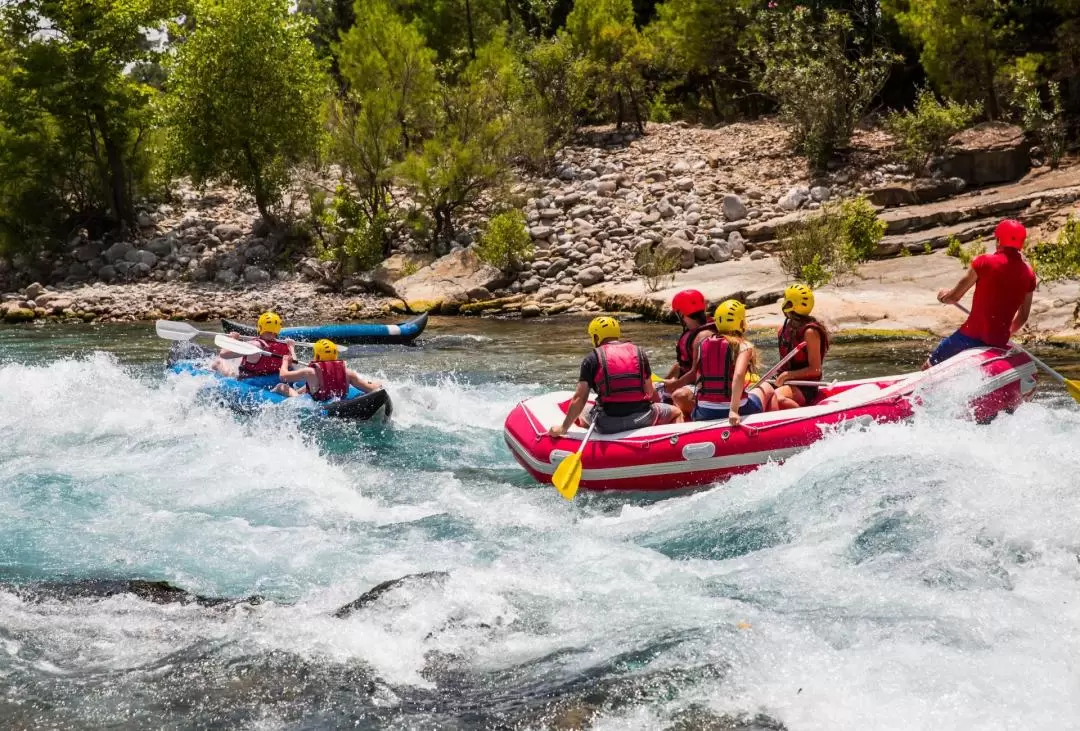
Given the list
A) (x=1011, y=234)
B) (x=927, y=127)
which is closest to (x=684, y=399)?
(x=1011, y=234)

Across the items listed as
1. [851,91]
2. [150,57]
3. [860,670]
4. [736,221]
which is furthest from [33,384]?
[851,91]

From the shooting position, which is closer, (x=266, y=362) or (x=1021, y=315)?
(x=1021, y=315)

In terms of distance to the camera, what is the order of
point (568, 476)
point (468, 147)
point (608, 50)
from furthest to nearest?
1. point (608, 50)
2. point (468, 147)
3. point (568, 476)

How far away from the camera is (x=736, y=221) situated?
70.1ft

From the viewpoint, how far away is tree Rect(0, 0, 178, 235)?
2456 centimetres

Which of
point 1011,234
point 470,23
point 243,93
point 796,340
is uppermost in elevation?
point 470,23

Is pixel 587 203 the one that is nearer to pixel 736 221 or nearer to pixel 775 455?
pixel 736 221

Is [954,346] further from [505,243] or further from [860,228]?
[505,243]

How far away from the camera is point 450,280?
69.4ft

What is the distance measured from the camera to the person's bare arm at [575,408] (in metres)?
7.17

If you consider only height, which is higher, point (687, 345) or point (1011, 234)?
point (1011, 234)

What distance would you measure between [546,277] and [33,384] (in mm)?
11010

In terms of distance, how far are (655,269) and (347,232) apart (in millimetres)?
8054

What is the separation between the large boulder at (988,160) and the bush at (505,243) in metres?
8.99
